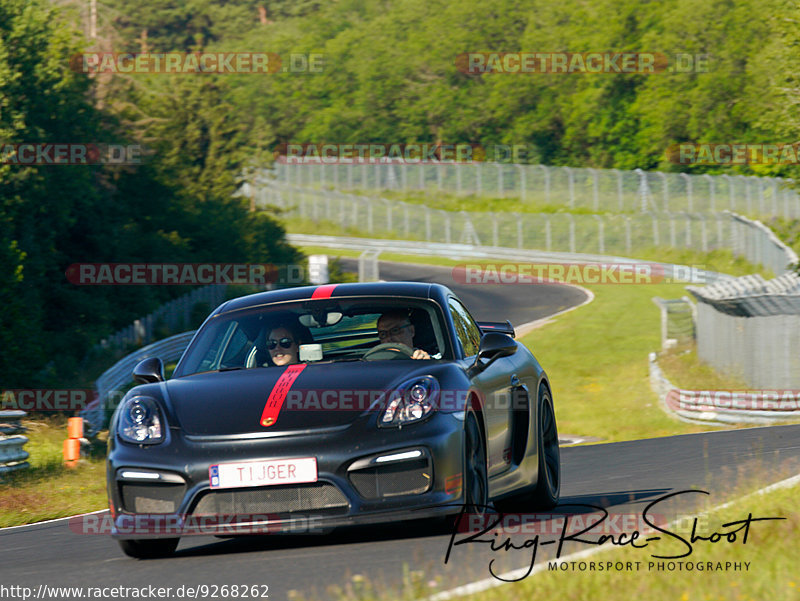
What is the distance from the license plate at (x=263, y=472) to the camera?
6.34 metres

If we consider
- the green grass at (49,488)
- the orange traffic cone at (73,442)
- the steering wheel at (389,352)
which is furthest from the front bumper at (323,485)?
the orange traffic cone at (73,442)

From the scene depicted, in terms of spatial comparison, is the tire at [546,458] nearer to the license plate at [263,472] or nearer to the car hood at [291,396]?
the car hood at [291,396]

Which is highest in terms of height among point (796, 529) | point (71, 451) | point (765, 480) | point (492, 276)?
point (796, 529)

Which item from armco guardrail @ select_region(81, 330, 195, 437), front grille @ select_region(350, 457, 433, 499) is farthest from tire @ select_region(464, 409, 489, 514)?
armco guardrail @ select_region(81, 330, 195, 437)

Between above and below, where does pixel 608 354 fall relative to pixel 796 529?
below

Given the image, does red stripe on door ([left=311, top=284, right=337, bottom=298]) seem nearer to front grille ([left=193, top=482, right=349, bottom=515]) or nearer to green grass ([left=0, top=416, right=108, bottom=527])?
front grille ([left=193, top=482, right=349, bottom=515])

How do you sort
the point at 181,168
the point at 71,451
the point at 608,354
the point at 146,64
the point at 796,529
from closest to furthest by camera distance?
the point at 796,529
the point at 71,451
the point at 608,354
the point at 181,168
the point at 146,64

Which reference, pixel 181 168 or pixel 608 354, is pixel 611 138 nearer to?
pixel 181 168

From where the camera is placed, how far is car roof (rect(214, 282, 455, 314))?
7.91m

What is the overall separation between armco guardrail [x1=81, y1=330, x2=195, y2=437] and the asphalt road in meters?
11.1

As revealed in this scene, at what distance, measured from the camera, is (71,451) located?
17828 millimetres

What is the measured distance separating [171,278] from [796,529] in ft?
162

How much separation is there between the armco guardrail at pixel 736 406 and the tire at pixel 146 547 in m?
17.1

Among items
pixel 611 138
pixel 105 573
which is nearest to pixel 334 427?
pixel 105 573
